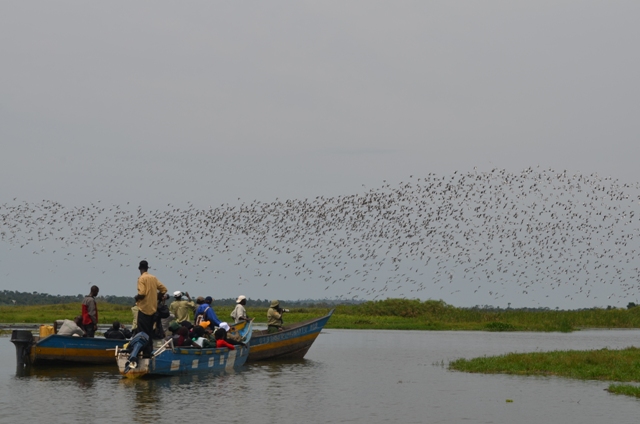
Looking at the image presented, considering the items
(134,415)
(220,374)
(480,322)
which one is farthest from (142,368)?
(480,322)

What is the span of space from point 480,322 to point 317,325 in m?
34.0

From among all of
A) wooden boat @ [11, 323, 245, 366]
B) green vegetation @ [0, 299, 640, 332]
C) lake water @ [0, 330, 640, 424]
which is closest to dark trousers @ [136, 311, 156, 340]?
lake water @ [0, 330, 640, 424]

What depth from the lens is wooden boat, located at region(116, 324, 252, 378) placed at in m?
21.9

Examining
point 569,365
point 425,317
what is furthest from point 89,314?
point 425,317

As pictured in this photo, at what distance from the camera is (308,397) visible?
20.7 metres

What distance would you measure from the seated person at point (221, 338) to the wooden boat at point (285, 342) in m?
3.02

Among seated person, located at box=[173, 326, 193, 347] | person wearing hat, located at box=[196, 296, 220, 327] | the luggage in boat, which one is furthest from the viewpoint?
person wearing hat, located at box=[196, 296, 220, 327]

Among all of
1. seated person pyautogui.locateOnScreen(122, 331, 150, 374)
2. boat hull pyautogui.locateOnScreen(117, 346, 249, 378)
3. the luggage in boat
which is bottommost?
boat hull pyautogui.locateOnScreen(117, 346, 249, 378)

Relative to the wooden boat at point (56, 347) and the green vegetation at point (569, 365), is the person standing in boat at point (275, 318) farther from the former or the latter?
the wooden boat at point (56, 347)

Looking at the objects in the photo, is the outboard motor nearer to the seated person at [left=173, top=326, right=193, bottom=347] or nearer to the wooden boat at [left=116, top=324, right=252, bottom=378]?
the wooden boat at [left=116, top=324, right=252, bottom=378]

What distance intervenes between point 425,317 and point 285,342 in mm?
38912

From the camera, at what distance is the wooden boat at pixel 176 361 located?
21.9 meters

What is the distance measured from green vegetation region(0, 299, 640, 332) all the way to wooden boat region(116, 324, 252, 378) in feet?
102

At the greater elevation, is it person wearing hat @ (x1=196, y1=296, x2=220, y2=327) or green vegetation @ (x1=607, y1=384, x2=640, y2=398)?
person wearing hat @ (x1=196, y1=296, x2=220, y2=327)
